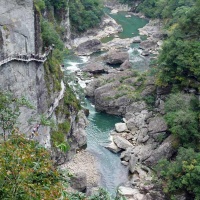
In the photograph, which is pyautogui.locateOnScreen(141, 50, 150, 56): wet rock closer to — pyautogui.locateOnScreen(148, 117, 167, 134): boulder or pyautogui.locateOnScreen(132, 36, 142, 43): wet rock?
pyautogui.locateOnScreen(132, 36, 142, 43): wet rock

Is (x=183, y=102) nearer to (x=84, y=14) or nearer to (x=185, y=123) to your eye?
(x=185, y=123)

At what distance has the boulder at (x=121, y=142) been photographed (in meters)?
Result: 34.1

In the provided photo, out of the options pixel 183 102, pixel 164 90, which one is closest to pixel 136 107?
pixel 164 90

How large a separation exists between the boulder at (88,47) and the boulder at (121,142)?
26779 mm

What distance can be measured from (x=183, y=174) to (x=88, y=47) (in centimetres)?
3781

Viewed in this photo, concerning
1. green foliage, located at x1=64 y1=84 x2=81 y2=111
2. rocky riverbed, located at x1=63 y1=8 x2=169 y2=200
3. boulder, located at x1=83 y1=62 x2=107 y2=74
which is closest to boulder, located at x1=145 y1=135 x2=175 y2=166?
rocky riverbed, located at x1=63 y1=8 x2=169 y2=200

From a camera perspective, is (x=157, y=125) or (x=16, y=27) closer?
(x=16, y=27)

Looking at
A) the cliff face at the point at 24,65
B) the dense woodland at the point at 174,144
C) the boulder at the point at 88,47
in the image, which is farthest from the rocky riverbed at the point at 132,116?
the cliff face at the point at 24,65

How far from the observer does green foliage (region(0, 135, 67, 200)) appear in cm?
818

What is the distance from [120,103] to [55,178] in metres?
31.5

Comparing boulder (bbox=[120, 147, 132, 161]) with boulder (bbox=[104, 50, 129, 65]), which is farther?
boulder (bbox=[104, 50, 129, 65])

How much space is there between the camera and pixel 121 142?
34375 millimetres

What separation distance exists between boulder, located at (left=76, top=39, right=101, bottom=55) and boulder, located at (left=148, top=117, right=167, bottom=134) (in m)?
26.3

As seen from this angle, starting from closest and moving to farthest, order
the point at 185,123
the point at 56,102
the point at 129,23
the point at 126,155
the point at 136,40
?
1. the point at 185,123
2. the point at 56,102
3. the point at 126,155
4. the point at 136,40
5. the point at 129,23
